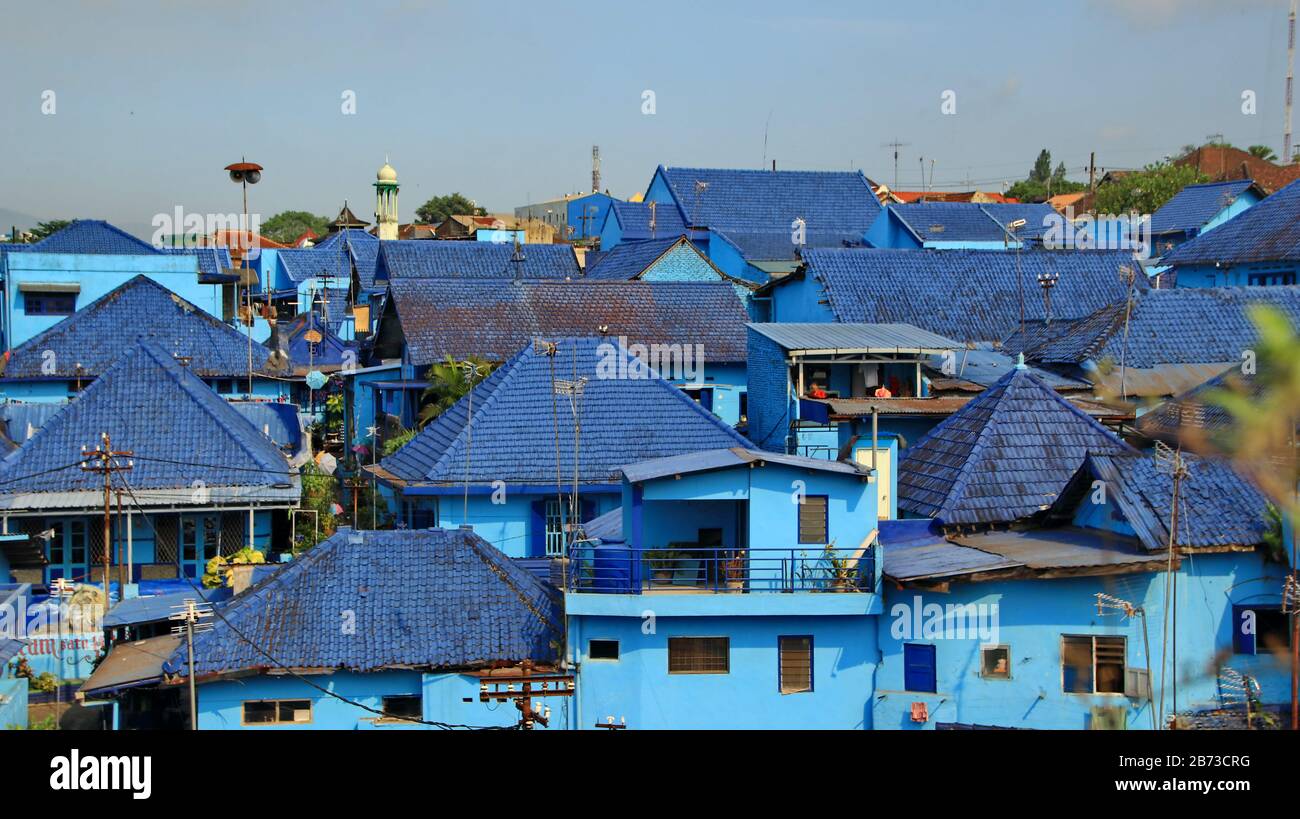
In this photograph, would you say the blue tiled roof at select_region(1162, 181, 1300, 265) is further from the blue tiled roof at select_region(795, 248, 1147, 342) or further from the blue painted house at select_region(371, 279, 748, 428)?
the blue painted house at select_region(371, 279, 748, 428)

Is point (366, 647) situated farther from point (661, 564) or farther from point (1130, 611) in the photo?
point (1130, 611)

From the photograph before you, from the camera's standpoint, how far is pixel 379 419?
78.0 ft

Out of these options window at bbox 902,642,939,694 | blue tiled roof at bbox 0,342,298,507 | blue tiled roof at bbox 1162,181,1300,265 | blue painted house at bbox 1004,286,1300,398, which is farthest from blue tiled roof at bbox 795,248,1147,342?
window at bbox 902,642,939,694

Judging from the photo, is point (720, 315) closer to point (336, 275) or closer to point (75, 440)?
point (75, 440)

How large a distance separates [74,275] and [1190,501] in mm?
24796

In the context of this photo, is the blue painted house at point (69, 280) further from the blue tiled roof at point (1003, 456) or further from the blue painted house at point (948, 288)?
the blue tiled roof at point (1003, 456)

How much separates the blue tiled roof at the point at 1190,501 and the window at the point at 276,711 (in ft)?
25.1

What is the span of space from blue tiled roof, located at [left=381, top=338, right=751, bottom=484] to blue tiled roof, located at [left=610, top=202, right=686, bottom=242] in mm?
17867

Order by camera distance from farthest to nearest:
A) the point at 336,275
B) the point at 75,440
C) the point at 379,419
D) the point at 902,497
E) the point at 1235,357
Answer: the point at 336,275 → the point at 379,419 → the point at 1235,357 → the point at 75,440 → the point at 902,497

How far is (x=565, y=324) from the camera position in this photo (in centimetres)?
2438

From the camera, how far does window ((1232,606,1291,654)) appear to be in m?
12.0

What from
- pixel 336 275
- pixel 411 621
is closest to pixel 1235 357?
pixel 411 621

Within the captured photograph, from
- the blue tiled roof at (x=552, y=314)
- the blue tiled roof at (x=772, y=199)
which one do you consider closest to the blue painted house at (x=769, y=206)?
the blue tiled roof at (x=772, y=199)
